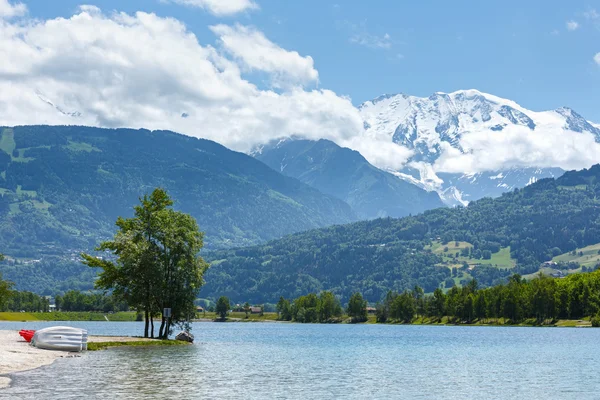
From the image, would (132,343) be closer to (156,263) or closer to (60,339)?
(156,263)

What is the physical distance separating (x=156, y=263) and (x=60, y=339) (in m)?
20.2

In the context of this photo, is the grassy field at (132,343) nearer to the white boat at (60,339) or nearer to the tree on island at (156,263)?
the tree on island at (156,263)

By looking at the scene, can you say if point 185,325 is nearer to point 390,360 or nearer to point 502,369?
point 390,360

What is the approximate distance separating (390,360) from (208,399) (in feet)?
140

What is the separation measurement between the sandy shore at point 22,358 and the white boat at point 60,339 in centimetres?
121

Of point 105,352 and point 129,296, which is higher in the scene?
point 129,296

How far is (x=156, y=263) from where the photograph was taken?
99.7 m

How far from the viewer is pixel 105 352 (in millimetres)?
84000

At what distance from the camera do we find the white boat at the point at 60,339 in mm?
80562

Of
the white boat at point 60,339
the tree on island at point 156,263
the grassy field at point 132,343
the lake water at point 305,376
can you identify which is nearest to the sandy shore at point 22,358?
the white boat at point 60,339

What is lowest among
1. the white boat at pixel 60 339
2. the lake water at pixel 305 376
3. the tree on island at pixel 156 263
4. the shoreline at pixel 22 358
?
the lake water at pixel 305 376

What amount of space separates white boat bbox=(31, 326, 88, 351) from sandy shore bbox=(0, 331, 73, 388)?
121 centimetres

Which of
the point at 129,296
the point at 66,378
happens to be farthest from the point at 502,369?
the point at 129,296

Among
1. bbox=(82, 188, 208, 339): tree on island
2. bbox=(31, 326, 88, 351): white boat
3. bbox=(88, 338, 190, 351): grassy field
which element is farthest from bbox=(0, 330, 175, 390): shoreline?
bbox=(82, 188, 208, 339): tree on island
